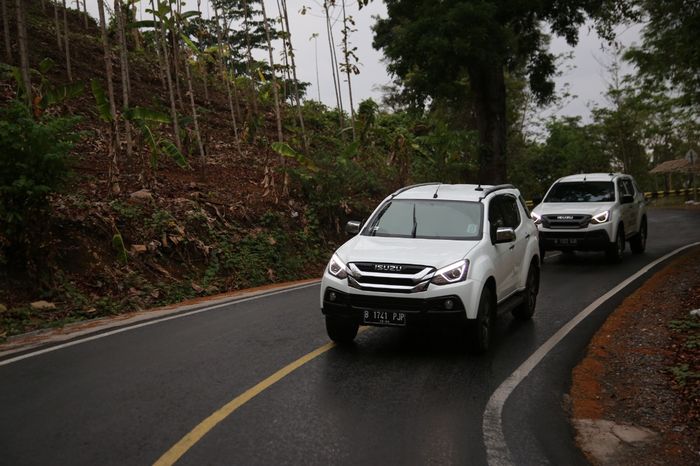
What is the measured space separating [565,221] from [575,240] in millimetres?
493

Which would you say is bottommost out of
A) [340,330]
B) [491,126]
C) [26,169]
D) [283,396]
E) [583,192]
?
[283,396]

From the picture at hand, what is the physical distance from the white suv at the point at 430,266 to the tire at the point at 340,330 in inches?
0.5

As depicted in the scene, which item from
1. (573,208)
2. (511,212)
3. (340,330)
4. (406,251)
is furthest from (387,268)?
(573,208)

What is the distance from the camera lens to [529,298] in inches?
398

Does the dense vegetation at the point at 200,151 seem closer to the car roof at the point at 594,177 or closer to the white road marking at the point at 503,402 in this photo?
the car roof at the point at 594,177

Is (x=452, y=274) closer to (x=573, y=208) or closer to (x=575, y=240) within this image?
(x=575, y=240)

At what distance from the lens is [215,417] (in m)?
5.82

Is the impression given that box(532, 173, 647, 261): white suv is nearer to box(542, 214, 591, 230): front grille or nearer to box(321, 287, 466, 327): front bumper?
box(542, 214, 591, 230): front grille

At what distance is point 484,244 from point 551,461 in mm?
3501

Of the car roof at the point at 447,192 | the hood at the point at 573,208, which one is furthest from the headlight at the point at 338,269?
the hood at the point at 573,208

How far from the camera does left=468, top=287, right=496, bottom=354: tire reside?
25.0 ft

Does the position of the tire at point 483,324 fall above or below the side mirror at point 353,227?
below

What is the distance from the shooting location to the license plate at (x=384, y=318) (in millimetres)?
7355

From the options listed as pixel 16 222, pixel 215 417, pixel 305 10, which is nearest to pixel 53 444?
pixel 215 417
